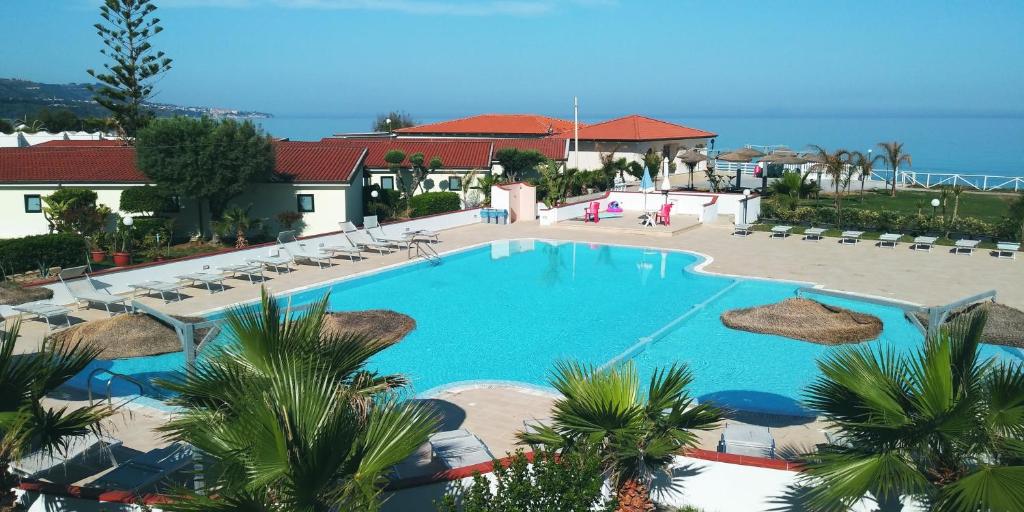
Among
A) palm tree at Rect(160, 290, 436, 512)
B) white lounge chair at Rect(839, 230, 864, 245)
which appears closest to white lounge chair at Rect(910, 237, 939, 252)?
white lounge chair at Rect(839, 230, 864, 245)

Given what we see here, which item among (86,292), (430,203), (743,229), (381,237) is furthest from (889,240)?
(86,292)

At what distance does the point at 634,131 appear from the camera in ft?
147

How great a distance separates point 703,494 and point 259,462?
4.56m

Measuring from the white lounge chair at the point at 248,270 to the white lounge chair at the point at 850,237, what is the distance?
1691cm

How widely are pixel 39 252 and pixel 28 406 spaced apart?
1559cm

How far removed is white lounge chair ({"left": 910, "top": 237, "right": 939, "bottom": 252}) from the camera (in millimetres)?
22531

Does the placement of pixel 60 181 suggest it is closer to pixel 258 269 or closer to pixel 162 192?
pixel 162 192

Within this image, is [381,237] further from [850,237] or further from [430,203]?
[850,237]

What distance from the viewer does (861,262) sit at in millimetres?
20891

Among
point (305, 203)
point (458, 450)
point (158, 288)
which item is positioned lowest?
point (458, 450)

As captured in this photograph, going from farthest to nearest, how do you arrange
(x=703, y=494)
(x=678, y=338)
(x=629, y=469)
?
(x=678, y=338), (x=703, y=494), (x=629, y=469)

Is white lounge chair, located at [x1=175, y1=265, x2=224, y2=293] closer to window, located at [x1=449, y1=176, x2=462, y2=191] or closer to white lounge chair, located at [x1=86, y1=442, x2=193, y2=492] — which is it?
white lounge chair, located at [x1=86, y1=442, x2=193, y2=492]

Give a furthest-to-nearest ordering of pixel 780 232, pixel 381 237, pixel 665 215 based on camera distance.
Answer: pixel 665 215 < pixel 780 232 < pixel 381 237

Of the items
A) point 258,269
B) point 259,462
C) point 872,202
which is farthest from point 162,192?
point 872,202
